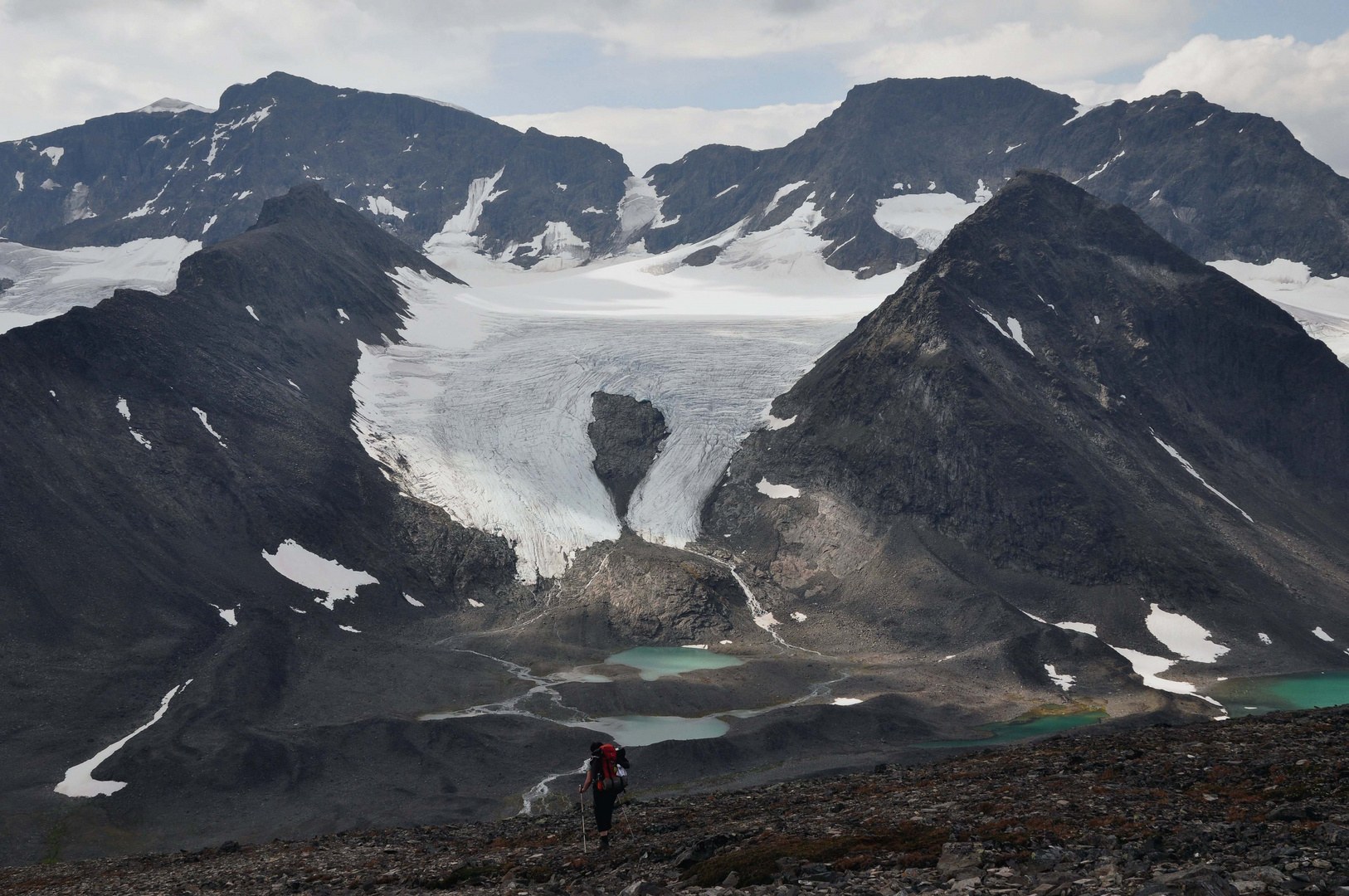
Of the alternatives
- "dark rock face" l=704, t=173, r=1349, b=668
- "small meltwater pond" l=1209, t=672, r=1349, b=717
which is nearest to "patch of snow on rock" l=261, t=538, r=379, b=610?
"dark rock face" l=704, t=173, r=1349, b=668

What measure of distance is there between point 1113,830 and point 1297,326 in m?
160

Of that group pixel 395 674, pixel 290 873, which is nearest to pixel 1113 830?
pixel 290 873

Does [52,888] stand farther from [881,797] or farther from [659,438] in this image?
[659,438]

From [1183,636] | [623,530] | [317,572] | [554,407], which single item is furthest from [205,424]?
[1183,636]

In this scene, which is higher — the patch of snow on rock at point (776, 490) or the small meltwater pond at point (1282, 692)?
the patch of snow on rock at point (776, 490)

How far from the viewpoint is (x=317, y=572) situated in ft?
327

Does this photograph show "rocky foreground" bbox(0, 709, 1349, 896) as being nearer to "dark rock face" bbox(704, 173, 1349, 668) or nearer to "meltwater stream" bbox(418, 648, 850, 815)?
"meltwater stream" bbox(418, 648, 850, 815)

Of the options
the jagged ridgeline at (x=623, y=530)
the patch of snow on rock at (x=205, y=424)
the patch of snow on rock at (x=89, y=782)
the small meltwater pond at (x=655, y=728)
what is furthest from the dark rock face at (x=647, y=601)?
the patch of snow on rock at (x=89, y=782)

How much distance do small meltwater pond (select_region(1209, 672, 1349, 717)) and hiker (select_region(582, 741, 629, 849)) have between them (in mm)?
69506

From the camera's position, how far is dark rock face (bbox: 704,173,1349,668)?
350 ft

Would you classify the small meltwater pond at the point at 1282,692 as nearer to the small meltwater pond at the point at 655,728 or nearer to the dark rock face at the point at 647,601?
the small meltwater pond at the point at 655,728

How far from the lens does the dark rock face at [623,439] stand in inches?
5138

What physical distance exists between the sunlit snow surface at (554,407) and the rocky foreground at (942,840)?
7678 centimetres

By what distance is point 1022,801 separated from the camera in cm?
2803
